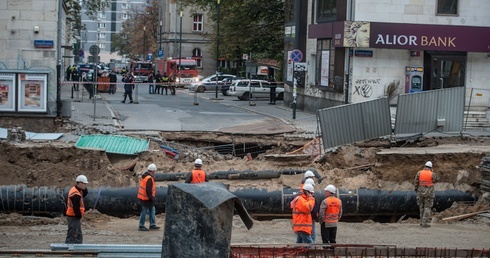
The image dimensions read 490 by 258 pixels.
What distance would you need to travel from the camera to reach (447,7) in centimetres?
3136

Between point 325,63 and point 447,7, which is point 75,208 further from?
point 447,7

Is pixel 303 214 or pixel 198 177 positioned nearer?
pixel 303 214

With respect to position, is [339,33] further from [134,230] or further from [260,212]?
[134,230]

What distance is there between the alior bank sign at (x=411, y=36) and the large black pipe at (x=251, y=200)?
12054mm

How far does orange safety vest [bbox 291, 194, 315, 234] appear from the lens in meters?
13.0

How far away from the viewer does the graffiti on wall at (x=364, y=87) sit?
30.8 m

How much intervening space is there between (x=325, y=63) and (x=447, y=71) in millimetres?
5221

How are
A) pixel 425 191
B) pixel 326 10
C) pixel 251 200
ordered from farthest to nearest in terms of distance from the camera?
1. pixel 326 10
2. pixel 251 200
3. pixel 425 191

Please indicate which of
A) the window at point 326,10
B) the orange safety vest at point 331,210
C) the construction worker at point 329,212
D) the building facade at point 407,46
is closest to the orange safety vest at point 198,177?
the construction worker at point 329,212

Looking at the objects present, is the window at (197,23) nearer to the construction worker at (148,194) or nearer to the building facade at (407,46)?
the building facade at (407,46)

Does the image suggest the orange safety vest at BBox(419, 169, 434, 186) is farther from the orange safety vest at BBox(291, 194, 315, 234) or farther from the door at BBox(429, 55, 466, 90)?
the door at BBox(429, 55, 466, 90)

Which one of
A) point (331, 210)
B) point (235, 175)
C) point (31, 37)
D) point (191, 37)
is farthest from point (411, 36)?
point (191, 37)

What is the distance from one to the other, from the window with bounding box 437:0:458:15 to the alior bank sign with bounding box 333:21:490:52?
68 cm

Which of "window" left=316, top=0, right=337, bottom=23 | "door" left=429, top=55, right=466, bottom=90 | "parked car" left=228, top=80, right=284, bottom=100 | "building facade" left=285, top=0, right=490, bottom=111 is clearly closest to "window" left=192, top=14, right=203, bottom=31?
"parked car" left=228, top=80, right=284, bottom=100
